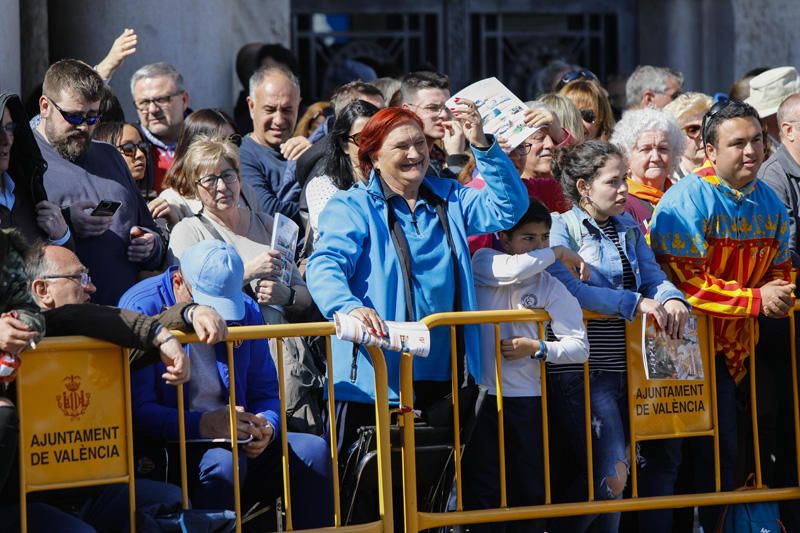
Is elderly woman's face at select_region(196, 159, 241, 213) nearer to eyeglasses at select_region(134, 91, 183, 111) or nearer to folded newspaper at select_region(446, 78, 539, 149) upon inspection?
folded newspaper at select_region(446, 78, 539, 149)

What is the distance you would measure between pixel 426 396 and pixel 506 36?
6.30m

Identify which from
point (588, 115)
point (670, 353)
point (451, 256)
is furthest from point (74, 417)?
point (588, 115)

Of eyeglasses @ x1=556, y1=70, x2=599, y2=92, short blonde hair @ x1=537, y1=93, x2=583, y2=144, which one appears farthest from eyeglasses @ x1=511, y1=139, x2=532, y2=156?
eyeglasses @ x1=556, y1=70, x2=599, y2=92

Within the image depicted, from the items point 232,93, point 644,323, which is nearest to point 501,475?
point 644,323

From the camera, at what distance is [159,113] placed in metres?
8.02

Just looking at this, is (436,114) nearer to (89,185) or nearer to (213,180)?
(213,180)

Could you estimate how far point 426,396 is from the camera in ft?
20.8

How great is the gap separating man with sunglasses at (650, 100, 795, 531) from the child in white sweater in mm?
572

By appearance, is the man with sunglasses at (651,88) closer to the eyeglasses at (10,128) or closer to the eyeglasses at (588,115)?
the eyeglasses at (588,115)

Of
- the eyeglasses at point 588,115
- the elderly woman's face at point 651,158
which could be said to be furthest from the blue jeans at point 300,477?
the eyeglasses at point 588,115

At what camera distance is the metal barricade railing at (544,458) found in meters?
6.19

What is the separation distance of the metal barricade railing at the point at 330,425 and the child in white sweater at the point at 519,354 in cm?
48

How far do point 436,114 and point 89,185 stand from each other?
1.80m

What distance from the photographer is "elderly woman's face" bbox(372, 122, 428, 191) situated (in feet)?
20.8
